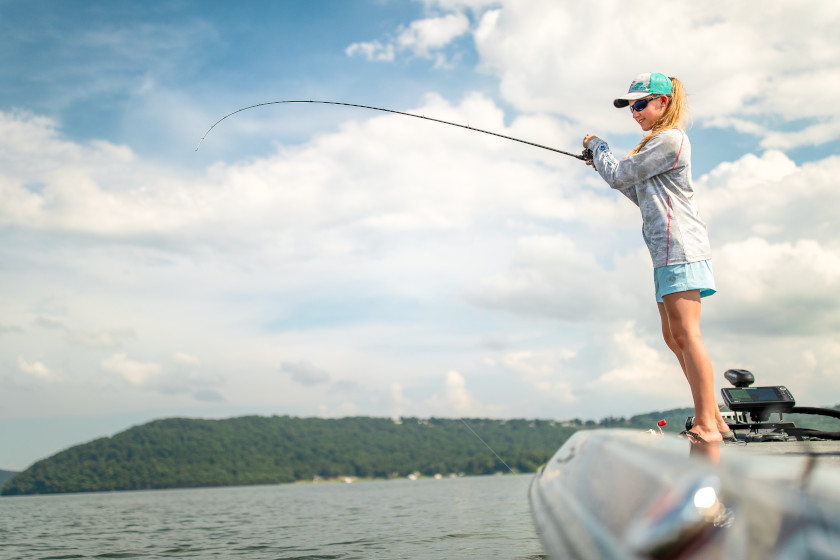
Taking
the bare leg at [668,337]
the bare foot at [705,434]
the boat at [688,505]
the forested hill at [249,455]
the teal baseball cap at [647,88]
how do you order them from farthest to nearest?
the forested hill at [249,455] → the bare leg at [668,337] → the teal baseball cap at [647,88] → the bare foot at [705,434] → the boat at [688,505]

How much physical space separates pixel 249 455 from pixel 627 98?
140317 millimetres

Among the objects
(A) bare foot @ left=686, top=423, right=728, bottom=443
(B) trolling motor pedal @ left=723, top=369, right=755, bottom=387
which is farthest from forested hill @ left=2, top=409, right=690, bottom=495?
(A) bare foot @ left=686, top=423, right=728, bottom=443

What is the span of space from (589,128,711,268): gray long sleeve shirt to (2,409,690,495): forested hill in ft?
348

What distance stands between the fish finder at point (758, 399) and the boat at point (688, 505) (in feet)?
9.45

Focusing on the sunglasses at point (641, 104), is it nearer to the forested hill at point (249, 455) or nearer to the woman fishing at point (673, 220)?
the woman fishing at point (673, 220)

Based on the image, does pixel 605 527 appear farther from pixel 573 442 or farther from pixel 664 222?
pixel 664 222

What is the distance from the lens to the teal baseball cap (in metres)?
4.26

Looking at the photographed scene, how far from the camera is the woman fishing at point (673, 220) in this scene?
12.8ft

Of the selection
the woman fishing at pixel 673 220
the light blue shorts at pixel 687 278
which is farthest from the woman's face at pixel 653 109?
the light blue shorts at pixel 687 278

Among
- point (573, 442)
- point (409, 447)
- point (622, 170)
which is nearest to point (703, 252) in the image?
point (622, 170)

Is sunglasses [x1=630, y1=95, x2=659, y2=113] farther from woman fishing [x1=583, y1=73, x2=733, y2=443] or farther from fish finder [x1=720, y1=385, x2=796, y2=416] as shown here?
fish finder [x1=720, y1=385, x2=796, y2=416]

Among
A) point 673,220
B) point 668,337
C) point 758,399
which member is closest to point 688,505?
point 673,220

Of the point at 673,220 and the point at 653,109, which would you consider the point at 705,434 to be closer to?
the point at 673,220

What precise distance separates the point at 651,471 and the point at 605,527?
0.24 metres
